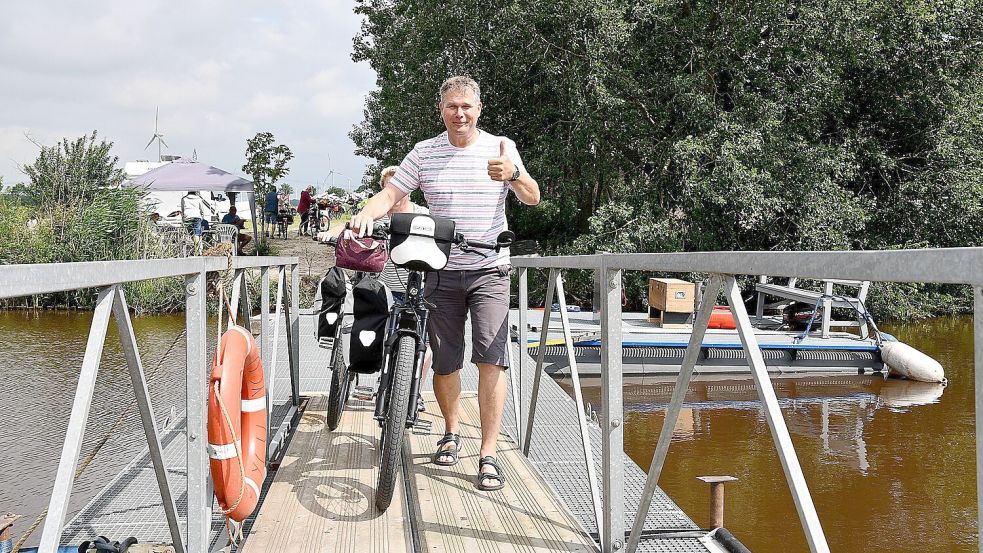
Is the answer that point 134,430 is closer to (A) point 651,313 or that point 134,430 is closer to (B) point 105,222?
(A) point 651,313

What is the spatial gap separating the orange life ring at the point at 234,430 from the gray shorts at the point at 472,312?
0.81 meters

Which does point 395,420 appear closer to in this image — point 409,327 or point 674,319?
point 409,327

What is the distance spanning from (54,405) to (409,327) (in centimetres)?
590

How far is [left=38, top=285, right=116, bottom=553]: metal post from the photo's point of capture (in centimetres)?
128

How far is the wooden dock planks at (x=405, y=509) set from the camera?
2.46 meters

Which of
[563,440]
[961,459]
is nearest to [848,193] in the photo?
[961,459]

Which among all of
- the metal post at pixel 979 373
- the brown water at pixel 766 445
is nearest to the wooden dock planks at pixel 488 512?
the brown water at pixel 766 445

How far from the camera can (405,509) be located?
2777 mm

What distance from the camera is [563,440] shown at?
4590 millimetres

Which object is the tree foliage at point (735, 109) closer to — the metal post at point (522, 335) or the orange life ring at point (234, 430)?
the metal post at point (522, 335)

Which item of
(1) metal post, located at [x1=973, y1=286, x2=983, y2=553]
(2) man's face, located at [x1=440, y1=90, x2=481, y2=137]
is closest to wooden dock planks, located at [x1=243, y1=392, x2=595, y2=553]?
(2) man's face, located at [x1=440, y1=90, x2=481, y2=137]

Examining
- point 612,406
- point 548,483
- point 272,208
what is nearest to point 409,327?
point 612,406

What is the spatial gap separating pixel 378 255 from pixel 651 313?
28.9ft

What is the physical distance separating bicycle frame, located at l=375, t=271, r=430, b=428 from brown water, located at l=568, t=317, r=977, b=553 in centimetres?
294
